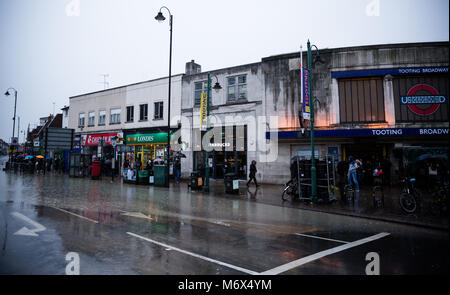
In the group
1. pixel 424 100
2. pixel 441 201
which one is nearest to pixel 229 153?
pixel 424 100

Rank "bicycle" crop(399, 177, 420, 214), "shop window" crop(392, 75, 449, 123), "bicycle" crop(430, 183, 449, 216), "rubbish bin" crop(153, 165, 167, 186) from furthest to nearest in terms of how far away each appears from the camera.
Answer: "rubbish bin" crop(153, 165, 167, 186) < "shop window" crop(392, 75, 449, 123) < "bicycle" crop(399, 177, 420, 214) < "bicycle" crop(430, 183, 449, 216)

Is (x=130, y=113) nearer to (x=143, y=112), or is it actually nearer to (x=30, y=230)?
(x=143, y=112)

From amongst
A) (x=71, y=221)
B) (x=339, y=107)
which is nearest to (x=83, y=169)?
(x=71, y=221)

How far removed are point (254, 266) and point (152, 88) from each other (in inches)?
1002

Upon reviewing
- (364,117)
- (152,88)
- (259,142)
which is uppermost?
(152,88)

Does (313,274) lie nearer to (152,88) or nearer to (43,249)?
(43,249)

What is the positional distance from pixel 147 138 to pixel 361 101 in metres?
19.9

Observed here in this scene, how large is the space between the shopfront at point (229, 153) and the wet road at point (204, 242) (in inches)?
481

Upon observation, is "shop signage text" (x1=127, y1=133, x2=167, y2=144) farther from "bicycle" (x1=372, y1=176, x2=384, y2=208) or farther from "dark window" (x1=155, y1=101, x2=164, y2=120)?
"bicycle" (x1=372, y1=176, x2=384, y2=208)

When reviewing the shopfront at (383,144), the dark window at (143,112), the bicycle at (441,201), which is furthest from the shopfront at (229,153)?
the bicycle at (441,201)

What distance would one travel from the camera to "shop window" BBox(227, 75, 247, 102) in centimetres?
2197

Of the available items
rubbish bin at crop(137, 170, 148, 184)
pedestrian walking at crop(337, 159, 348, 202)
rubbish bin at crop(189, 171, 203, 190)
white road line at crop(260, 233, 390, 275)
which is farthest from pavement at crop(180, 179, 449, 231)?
rubbish bin at crop(137, 170, 148, 184)

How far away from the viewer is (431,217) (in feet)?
27.3

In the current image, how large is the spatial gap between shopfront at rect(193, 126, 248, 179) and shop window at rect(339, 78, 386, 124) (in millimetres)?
7987
